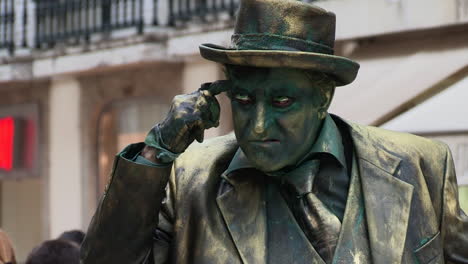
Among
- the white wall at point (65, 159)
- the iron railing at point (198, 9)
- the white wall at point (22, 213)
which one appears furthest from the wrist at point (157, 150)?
the white wall at point (22, 213)

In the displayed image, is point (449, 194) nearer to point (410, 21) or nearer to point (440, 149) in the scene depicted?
point (440, 149)

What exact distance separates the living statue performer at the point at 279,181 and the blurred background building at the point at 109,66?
6.45 meters

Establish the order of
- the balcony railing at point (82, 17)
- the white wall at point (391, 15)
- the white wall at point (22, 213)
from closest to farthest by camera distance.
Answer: the white wall at point (391, 15)
the balcony railing at point (82, 17)
the white wall at point (22, 213)

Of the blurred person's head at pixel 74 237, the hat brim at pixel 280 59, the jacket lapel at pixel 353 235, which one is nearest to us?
the hat brim at pixel 280 59

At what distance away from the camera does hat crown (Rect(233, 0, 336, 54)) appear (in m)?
3.43

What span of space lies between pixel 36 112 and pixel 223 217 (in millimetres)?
13129

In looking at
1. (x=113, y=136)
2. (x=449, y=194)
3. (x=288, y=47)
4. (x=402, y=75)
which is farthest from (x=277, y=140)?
(x=113, y=136)

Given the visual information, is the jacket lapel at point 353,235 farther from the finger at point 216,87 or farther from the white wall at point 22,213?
the white wall at point 22,213

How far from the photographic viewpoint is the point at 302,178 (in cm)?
352

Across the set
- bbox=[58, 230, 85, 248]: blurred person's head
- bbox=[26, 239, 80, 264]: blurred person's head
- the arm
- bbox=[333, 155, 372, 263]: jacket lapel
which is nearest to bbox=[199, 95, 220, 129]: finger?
the arm

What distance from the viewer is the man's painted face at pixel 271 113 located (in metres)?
3.36

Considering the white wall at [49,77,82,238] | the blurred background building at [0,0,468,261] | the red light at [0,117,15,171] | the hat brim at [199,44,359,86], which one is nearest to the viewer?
the hat brim at [199,44,359,86]

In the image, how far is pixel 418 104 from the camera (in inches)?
369

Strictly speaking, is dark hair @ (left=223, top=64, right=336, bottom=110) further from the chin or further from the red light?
the red light
